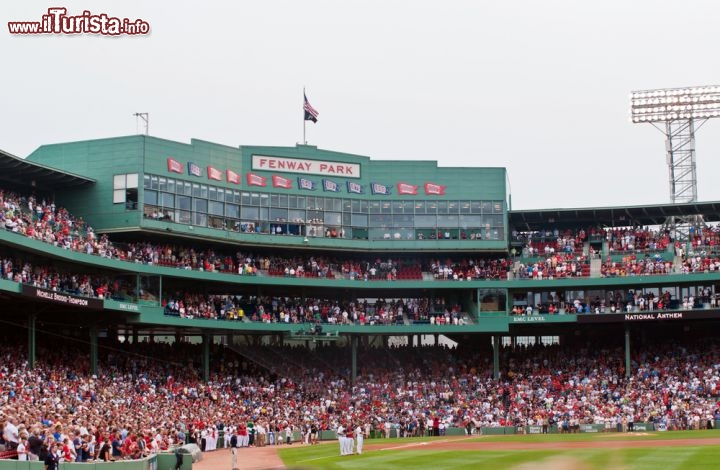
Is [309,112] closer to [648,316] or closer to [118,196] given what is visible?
[118,196]

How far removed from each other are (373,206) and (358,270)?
4.37m

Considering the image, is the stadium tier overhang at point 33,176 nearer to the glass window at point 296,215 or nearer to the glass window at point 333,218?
the glass window at point 296,215

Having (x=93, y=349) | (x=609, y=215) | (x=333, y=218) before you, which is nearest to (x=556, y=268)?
(x=609, y=215)

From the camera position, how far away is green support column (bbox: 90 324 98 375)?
49.9 meters

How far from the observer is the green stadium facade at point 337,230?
184 ft

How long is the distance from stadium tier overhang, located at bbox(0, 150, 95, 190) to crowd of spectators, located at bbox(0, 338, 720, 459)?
30.3ft

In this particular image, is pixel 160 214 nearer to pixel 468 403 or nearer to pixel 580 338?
pixel 468 403

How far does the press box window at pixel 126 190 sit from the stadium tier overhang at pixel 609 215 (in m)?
25.0

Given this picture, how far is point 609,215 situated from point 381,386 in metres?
19.4

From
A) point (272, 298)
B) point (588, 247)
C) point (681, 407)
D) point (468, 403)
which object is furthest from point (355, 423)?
point (588, 247)

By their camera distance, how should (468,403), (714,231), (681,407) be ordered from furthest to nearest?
(714,231)
(468,403)
(681,407)

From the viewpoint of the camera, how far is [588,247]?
64.1 m

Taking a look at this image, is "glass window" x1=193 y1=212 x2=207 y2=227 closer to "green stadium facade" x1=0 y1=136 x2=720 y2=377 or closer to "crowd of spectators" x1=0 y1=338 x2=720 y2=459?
"green stadium facade" x1=0 y1=136 x2=720 y2=377

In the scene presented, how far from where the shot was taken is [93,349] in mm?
50531
